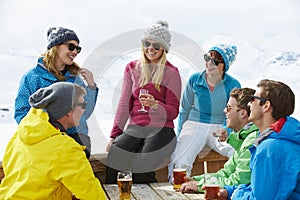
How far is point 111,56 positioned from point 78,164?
2155mm

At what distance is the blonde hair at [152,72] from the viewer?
12.8 feet

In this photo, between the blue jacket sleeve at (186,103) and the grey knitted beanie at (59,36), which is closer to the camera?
the grey knitted beanie at (59,36)

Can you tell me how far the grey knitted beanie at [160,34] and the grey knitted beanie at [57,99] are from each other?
1738 millimetres

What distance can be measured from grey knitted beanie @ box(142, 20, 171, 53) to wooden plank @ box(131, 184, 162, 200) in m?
1.53

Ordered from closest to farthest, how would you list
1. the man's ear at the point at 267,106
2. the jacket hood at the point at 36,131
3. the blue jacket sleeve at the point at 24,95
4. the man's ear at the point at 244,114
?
1. the jacket hood at the point at 36,131
2. the man's ear at the point at 267,106
3. the man's ear at the point at 244,114
4. the blue jacket sleeve at the point at 24,95

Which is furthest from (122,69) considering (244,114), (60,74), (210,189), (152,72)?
(210,189)

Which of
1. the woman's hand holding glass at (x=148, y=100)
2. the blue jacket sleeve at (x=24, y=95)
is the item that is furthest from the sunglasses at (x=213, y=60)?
the blue jacket sleeve at (x=24, y=95)

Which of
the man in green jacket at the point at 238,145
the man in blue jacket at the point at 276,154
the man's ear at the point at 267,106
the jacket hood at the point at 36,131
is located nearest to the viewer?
the man in blue jacket at the point at 276,154

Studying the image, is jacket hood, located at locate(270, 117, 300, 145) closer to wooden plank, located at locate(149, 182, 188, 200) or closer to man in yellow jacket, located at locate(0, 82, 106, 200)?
wooden plank, located at locate(149, 182, 188, 200)

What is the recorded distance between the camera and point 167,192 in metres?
2.68

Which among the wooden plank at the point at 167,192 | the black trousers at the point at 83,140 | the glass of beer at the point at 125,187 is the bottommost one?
the wooden plank at the point at 167,192

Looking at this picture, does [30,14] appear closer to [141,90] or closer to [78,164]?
[141,90]

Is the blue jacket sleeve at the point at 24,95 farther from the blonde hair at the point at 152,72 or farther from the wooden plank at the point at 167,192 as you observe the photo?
the wooden plank at the point at 167,192

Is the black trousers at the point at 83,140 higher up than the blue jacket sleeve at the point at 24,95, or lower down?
lower down
